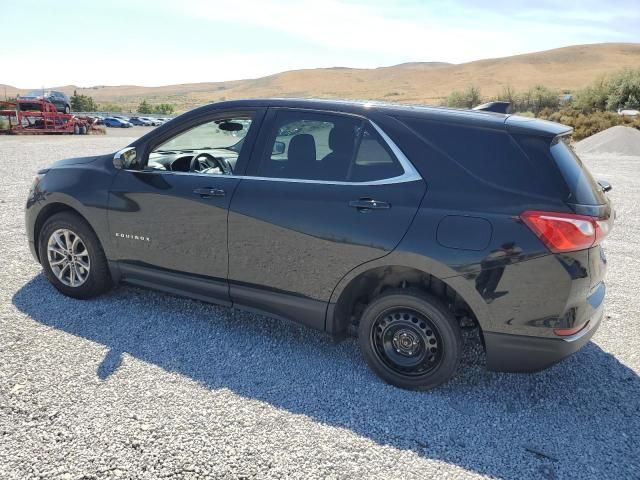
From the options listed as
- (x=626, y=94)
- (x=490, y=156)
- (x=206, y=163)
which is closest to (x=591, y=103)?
(x=626, y=94)

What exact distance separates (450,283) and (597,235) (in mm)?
821

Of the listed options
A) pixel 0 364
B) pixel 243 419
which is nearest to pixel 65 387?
pixel 0 364

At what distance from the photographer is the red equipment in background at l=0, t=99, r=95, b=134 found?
26016 millimetres

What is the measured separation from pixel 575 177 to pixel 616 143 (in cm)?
2202

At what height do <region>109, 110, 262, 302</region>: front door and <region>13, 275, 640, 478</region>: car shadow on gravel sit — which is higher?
<region>109, 110, 262, 302</region>: front door

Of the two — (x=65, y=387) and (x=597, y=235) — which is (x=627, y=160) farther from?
(x=65, y=387)

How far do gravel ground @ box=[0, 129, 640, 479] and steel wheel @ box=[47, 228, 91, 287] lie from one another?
227mm

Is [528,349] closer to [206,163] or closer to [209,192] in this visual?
[209,192]

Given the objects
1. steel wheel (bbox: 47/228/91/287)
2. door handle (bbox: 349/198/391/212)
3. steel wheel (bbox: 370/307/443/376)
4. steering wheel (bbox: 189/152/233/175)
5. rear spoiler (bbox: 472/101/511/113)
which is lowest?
steel wheel (bbox: 370/307/443/376)

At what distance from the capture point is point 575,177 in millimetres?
2805

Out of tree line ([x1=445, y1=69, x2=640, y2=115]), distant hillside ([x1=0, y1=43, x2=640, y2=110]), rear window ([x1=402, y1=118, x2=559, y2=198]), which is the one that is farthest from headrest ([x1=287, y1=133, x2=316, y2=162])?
distant hillside ([x1=0, y1=43, x2=640, y2=110])

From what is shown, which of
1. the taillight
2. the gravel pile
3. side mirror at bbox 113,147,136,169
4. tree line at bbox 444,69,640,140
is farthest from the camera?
tree line at bbox 444,69,640,140

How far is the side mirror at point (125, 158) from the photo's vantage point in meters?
3.89

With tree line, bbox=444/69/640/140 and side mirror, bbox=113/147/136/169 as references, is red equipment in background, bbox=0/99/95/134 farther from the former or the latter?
tree line, bbox=444/69/640/140
